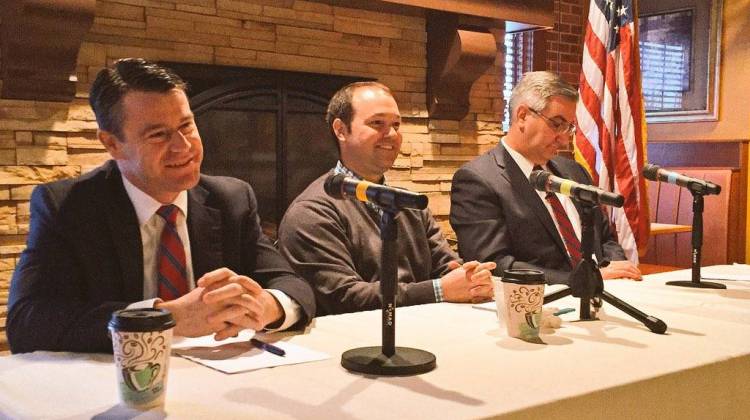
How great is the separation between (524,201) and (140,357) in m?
1.94

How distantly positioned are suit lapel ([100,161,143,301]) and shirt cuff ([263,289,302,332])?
0.28m

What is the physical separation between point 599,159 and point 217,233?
2630mm

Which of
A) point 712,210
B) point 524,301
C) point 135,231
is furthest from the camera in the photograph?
point 712,210

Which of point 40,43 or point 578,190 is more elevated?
point 40,43

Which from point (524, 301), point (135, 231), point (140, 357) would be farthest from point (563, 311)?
point (140, 357)

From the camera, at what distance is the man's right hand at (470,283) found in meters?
1.97

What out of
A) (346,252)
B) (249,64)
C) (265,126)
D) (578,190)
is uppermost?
(249,64)

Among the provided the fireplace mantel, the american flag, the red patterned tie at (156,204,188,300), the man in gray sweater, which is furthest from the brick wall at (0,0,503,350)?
the red patterned tie at (156,204,188,300)

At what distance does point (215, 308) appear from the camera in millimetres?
1416

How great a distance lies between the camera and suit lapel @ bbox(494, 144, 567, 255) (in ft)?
9.16

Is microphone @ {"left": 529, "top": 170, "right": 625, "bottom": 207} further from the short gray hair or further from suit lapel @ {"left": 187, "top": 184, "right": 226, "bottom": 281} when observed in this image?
the short gray hair

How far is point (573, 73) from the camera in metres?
5.26

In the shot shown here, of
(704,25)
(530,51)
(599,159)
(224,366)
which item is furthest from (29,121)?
(704,25)

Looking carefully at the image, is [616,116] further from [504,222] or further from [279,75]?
[279,75]
